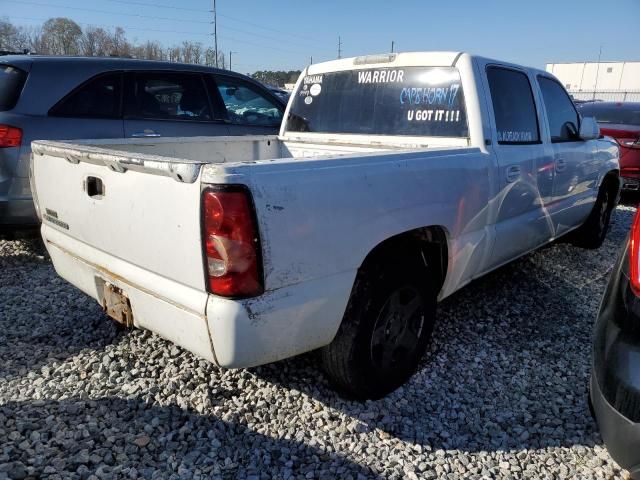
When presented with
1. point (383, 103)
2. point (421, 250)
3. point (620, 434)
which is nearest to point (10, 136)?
point (383, 103)

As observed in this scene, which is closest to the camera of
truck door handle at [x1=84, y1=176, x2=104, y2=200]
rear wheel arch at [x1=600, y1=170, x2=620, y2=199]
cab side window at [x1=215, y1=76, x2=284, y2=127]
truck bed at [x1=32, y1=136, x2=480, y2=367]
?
truck bed at [x1=32, y1=136, x2=480, y2=367]

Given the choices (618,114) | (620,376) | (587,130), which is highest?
(618,114)

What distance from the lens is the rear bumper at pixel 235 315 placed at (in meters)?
1.91

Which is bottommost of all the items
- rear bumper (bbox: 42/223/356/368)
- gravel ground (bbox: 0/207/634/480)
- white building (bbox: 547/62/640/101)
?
gravel ground (bbox: 0/207/634/480)

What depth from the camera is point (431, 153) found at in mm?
2623

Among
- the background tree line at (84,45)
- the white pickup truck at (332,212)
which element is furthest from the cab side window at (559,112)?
the background tree line at (84,45)

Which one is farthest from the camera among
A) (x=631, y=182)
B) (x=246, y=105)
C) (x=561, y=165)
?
(x=631, y=182)

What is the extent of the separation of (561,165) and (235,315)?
3198 millimetres

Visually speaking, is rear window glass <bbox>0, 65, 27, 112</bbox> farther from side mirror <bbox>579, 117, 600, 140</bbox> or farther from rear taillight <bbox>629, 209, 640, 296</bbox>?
side mirror <bbox>579, 117, 600, 140</bbox>

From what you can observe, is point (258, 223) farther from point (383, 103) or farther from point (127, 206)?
point (383, 103)

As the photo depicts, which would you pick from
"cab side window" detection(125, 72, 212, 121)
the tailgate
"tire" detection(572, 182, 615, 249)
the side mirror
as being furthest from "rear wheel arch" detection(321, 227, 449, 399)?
"cab side window" detection(125, 72, 212, 121)

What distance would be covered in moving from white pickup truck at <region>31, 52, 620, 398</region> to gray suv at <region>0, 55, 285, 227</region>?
1456 millimetres

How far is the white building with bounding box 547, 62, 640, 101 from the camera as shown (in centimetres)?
7138

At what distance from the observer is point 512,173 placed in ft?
10.7
